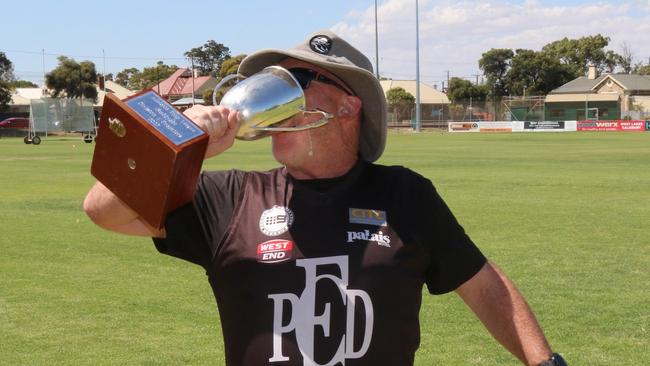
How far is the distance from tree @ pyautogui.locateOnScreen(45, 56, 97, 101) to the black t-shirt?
95.4 m

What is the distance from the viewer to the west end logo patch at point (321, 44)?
9.19 ft

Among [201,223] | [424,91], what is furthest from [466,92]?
[201,223]

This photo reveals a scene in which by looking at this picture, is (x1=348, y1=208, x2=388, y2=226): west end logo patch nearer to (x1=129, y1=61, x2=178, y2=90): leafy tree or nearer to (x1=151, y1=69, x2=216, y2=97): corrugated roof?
(x1=151, y1=69, x2=216, y2=97): corrugated roof

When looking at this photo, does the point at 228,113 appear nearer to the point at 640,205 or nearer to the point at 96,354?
the point at 96,354

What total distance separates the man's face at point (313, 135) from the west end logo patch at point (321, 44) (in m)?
0.06

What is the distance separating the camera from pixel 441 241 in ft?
8.96

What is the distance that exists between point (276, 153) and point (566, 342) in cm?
443

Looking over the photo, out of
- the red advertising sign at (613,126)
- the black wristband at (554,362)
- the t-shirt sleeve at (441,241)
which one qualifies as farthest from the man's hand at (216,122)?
the red advertising sign at (613,126)

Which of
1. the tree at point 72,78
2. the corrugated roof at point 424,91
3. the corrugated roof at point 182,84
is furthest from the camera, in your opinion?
the corrugated roof at point 424,91

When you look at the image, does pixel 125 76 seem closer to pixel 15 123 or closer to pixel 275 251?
pixel 15 123

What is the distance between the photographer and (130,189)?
223cm

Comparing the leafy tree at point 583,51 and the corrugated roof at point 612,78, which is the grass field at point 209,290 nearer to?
the corrugated roof at point 612,78

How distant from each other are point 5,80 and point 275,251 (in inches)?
3865

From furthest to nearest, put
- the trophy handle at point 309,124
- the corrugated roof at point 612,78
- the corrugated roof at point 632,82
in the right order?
the corrugated roof at point 612,78
the corrugated roof at point 632,82
the trophy handle at point 309,124
